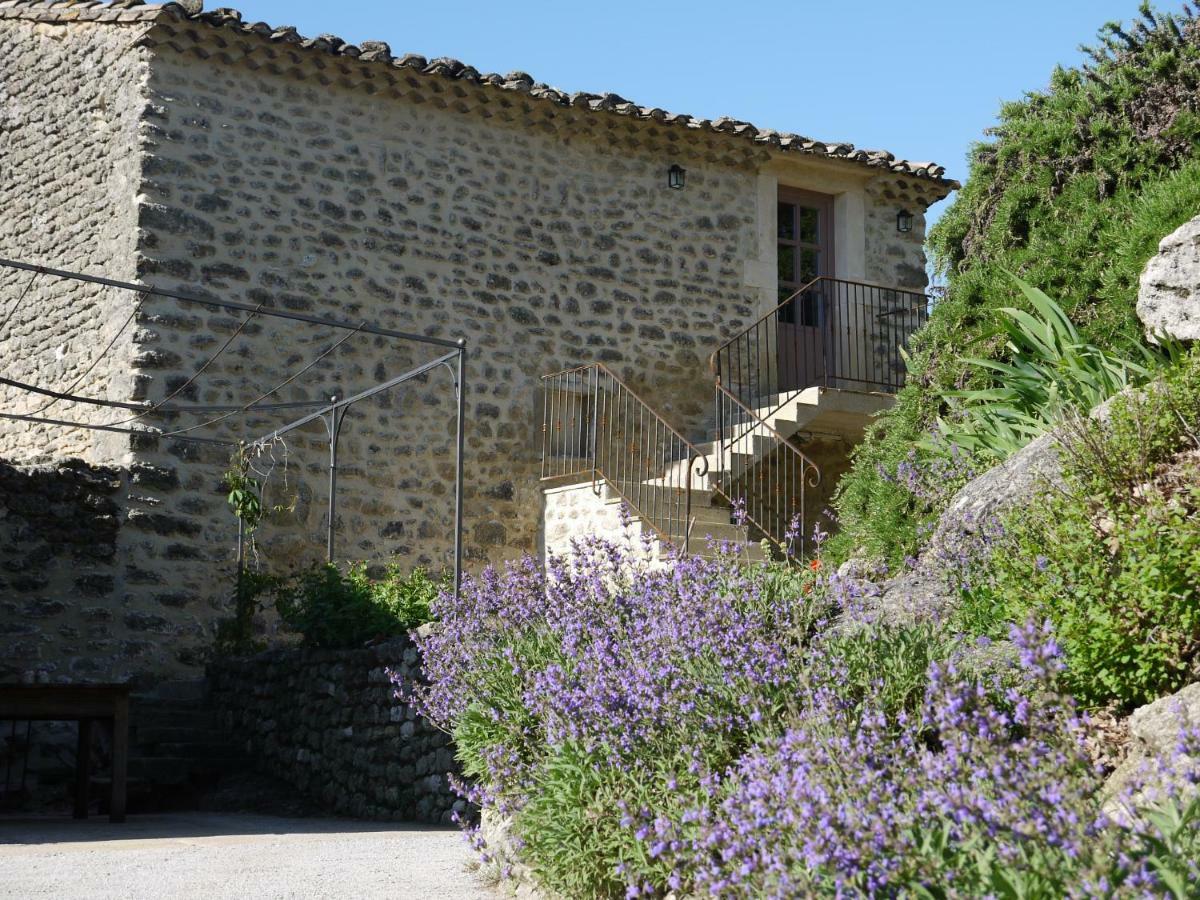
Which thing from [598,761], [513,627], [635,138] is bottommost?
[598,761]

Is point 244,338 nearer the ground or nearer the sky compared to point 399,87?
nearer the ground

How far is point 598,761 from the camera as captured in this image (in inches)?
160

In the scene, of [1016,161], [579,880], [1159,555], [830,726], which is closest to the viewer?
[830,726]

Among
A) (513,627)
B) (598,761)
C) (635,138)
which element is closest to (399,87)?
(635,138)

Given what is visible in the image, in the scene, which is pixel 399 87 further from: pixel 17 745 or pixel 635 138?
pixel 17 745

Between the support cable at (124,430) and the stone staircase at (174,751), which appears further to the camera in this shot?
the support cable at (124,430)

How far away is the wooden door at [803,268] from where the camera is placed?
1247cm

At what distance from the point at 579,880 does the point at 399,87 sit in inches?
317

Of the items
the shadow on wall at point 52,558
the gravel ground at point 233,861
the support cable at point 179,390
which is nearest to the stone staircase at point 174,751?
the shadow on wall at point 52,558

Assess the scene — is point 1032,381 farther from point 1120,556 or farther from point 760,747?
point 760,747

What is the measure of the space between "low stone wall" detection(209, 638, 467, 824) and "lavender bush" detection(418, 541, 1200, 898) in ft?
4.05

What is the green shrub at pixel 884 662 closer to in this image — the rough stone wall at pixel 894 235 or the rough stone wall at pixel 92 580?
the rough stone wall at pixel 92 580

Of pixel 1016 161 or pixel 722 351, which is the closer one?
pixel 1016 161

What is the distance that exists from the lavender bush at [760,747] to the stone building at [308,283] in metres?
4.31
